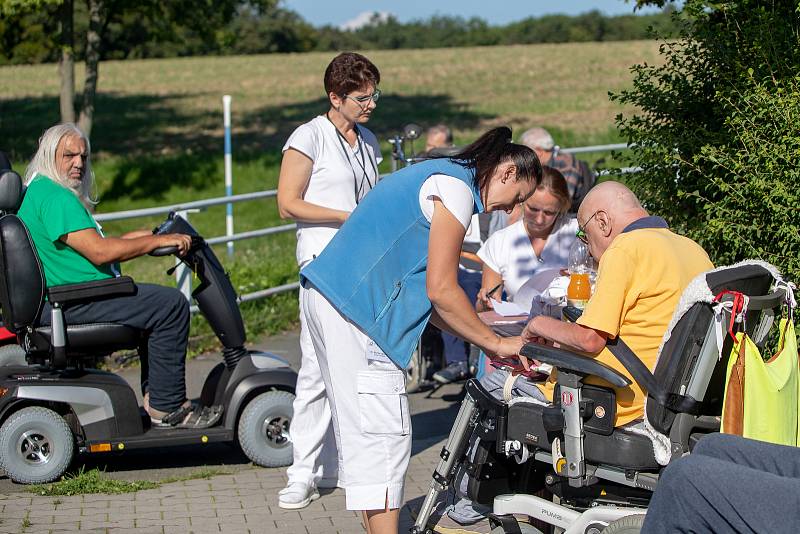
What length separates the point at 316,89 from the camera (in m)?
40.1

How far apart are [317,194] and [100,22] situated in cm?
1542

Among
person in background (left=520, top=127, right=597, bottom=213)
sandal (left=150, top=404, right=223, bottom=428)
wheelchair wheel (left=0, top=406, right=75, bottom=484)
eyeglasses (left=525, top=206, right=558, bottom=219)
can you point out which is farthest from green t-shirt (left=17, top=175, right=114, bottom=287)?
person in background (left=520, top=127, right=597, bottom=213)

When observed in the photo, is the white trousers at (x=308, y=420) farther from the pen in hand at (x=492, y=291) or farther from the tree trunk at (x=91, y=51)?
the tree trunk at (x=91, y=51)

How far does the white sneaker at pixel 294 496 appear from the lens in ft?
18.5

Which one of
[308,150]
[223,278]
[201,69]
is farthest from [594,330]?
[201,69]

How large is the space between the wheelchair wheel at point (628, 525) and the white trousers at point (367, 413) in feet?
2.74

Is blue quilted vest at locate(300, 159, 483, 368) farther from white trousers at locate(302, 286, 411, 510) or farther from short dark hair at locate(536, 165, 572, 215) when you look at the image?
short dark hair at locate(536, 165, 572, 215)

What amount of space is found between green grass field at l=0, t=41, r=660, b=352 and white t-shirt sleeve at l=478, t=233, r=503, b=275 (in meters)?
3.45

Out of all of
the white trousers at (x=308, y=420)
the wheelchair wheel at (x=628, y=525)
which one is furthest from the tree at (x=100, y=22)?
the wheelchair wheel at (x=628, y=525)

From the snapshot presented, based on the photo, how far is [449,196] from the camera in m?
4.22

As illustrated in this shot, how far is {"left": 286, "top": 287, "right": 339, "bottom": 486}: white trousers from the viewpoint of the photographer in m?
5.70

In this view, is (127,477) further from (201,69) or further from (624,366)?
(201,69)

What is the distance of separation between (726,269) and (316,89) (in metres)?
36.7

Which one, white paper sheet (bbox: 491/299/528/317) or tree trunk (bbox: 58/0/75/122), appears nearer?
white paper sheet (bbox: 491/299/528/317)
